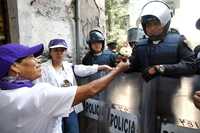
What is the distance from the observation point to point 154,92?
9.84ft

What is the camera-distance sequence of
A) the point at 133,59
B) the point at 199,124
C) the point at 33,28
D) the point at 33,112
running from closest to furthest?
the point at 33,112 < the point at 199,124 < the point at 133,59 < the point at 33,28

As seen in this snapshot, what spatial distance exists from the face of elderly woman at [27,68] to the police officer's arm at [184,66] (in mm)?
1238

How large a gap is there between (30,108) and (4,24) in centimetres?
268

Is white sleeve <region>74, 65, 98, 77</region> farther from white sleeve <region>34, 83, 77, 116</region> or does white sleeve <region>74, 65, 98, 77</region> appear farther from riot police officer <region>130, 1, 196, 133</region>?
white sleeve <region>34, 83, 77, 116</region>

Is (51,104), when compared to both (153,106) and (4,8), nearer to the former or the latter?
(153,106)

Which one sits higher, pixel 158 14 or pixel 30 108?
pixel 158 14

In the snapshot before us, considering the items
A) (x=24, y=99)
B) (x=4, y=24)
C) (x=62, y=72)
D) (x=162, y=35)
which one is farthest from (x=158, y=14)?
(x=4, y=24)

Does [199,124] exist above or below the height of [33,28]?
below

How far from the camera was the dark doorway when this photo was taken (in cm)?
425

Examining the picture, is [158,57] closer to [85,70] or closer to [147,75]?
[147,75]

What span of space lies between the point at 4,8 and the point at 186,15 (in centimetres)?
890

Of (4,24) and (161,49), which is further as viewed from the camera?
(4,24)

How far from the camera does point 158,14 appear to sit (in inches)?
122

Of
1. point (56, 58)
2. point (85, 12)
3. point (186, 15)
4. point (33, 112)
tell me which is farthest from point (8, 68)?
point (186, 15)
